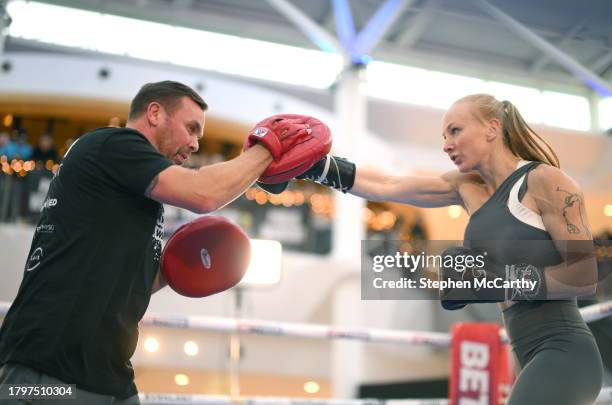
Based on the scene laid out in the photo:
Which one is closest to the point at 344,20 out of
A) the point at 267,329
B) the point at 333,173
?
the point at 267,329

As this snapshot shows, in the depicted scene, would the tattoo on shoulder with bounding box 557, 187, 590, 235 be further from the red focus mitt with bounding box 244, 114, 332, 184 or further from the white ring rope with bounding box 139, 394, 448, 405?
the white ring rope with bounding box 139, 394, 448, 405

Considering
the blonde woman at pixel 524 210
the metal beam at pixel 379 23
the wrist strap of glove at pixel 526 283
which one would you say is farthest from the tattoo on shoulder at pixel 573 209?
the metal beam at pixel 379 23

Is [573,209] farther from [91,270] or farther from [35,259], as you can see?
[35,259]

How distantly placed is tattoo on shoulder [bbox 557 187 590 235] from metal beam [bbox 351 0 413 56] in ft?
23.4

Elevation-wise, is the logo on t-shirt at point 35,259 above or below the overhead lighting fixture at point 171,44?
below

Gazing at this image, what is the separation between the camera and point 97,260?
5.10ft

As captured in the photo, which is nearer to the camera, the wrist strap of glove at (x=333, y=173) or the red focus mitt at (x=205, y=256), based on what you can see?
the red focus mitt at (x=205, y=256)

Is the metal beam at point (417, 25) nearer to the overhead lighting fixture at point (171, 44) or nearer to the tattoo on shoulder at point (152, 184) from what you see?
the overhead lighting fixture at point (171, 44)

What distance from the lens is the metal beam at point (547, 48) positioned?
7.47 metres

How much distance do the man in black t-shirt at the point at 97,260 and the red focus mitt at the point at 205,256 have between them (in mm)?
190

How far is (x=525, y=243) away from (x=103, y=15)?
10.2m

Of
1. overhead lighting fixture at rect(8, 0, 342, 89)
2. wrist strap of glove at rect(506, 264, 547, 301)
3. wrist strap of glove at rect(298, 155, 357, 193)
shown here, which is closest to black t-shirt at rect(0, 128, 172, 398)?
wrist strap of glove at rect(298, 155, 357, 193)

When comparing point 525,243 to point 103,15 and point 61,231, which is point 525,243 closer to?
point 61,231

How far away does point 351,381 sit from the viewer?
8.03m
